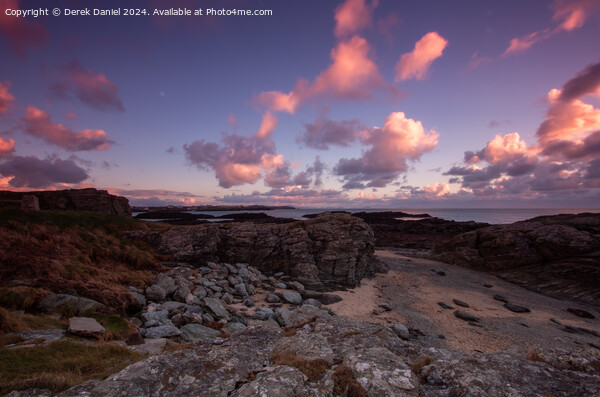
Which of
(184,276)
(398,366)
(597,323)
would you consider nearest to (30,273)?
(184,276)

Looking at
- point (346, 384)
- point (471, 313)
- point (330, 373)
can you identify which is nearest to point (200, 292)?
point (330, 373)

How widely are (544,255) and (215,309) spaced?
39132mm

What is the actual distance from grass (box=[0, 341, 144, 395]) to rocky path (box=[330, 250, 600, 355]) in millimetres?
14200

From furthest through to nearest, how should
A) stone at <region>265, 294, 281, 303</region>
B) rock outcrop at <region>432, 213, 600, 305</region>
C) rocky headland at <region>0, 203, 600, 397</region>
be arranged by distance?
rock outcrop at <region>432, 213, 600, 305</region>
stone at <region>265, 294, 281, 303</region>
rocky headland at <region>0, 203, 600, 397</region>

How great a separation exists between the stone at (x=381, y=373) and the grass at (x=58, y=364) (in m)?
4.90

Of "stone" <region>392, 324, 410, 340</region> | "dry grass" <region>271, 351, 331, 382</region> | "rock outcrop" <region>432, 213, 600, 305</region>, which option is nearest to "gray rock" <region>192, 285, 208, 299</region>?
"dry grass" <region>271, 351, 331, 382</region>

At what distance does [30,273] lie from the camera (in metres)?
10.8

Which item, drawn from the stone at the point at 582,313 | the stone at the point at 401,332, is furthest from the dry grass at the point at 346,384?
the stone at the point at 582,313

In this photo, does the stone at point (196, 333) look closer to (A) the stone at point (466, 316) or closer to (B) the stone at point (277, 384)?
(B) the stone at point (277, 384)

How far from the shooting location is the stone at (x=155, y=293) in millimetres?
13281

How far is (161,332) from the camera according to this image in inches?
372

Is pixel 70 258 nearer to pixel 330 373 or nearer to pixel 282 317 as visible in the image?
pixel 282 317

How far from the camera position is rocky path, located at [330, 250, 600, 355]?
14916 millimetres

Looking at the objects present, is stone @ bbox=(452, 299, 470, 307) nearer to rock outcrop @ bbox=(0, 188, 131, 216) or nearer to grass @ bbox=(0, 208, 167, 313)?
grass @ bbox=(0, 208, 167, 313)
